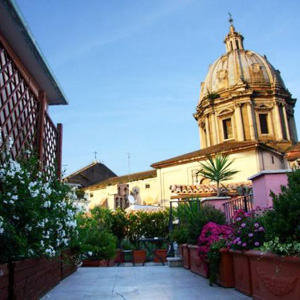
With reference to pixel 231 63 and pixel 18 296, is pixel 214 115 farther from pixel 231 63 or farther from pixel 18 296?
pixel 18 296

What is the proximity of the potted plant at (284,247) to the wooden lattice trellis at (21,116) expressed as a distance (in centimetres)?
401

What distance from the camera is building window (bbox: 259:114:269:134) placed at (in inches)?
1356

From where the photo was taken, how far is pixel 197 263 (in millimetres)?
8570

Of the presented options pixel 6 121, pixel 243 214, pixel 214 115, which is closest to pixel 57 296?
pixel 6 121

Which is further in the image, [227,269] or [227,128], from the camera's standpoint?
[227,128]

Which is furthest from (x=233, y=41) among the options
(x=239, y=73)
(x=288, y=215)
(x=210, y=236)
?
(x=288, y=215)

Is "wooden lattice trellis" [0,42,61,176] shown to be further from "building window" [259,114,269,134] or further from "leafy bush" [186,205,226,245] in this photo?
"building window" [259,114,269,134]

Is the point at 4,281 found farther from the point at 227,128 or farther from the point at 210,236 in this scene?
the point at 227,128

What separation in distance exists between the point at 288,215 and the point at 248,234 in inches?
60.7

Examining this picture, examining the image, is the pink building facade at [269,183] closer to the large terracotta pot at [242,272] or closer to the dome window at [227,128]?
the large terracotta pot at [242,272]

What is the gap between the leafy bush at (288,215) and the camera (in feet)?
13.5

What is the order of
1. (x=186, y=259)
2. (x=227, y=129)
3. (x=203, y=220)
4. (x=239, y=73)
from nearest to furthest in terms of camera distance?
(x=203, y=220), (x=186, y=259), (x=227, y=129), (x=239, y=73)

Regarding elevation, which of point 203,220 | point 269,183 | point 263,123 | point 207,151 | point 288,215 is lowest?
point 288,215

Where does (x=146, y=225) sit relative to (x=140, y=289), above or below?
above
